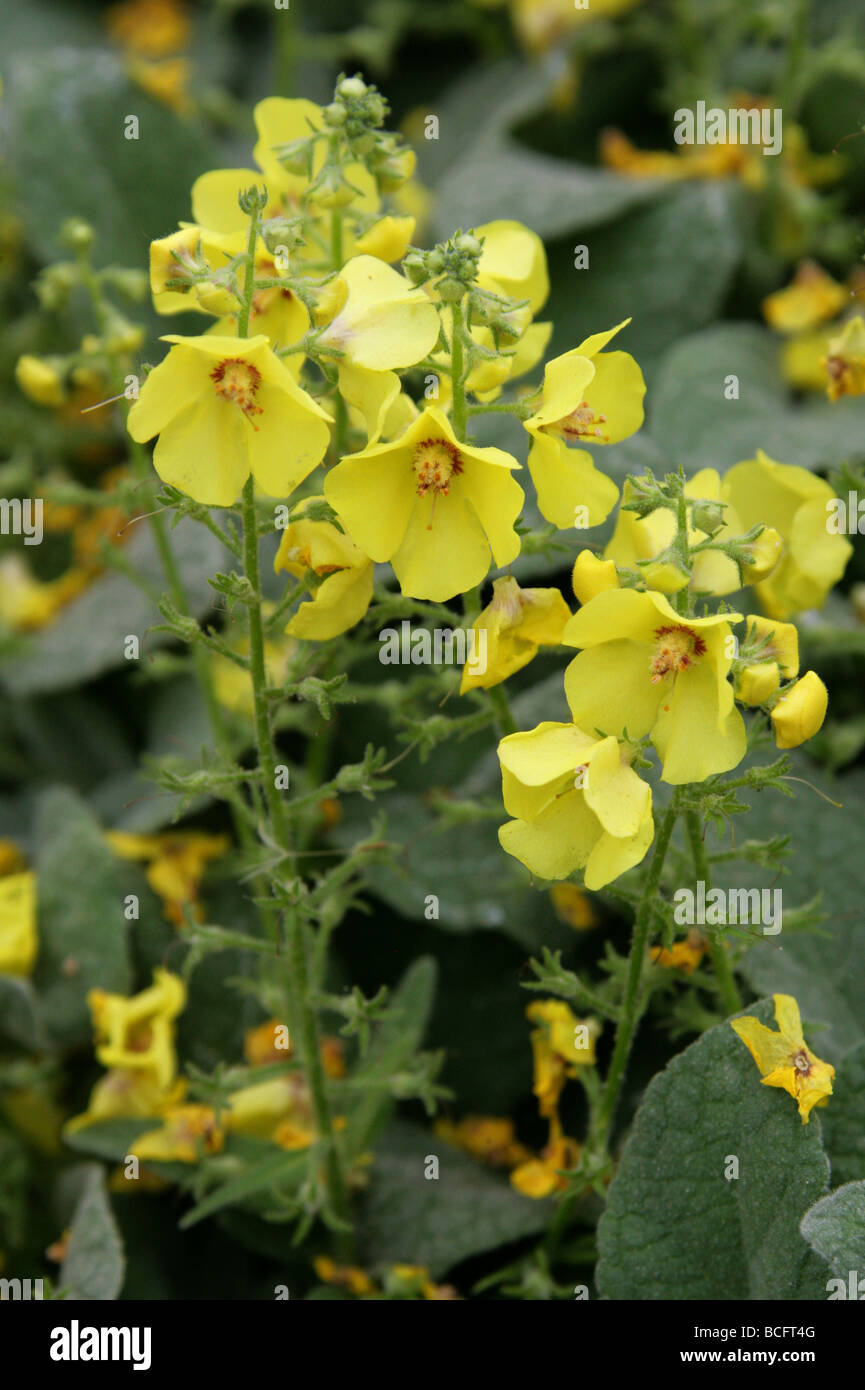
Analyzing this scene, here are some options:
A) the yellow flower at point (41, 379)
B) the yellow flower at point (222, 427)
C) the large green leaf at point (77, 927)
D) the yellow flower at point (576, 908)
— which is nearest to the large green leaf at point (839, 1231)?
the yellow flower at point (576, 908)

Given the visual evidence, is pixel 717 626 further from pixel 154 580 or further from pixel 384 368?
pixel 154 580

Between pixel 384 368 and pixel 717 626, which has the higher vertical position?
pixel 384 368

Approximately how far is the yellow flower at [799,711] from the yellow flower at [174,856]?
3.32 ft

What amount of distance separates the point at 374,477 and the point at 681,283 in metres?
1.34

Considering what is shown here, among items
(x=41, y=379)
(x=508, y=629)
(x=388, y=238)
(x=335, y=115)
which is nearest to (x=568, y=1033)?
(x=508, y=629)

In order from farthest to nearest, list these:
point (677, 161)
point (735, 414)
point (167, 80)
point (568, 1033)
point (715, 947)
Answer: point (167, 80), point (677, 161), point (735, 414), point (568, 1033), point (715, 947)

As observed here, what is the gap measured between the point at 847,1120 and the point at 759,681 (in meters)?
0.55

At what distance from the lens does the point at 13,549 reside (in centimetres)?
259

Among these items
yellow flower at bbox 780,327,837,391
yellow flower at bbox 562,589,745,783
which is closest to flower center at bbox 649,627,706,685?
yellow flower at bbox 562,589,745,783

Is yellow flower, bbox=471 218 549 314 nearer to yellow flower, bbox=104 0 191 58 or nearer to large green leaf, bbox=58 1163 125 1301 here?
large green leaf, bbox=58 1163 125 1301

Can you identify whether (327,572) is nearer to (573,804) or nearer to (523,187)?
(573,804)

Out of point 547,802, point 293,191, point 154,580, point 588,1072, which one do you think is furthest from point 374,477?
point 154,580

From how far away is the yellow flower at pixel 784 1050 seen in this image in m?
1.22

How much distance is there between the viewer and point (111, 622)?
221cm
